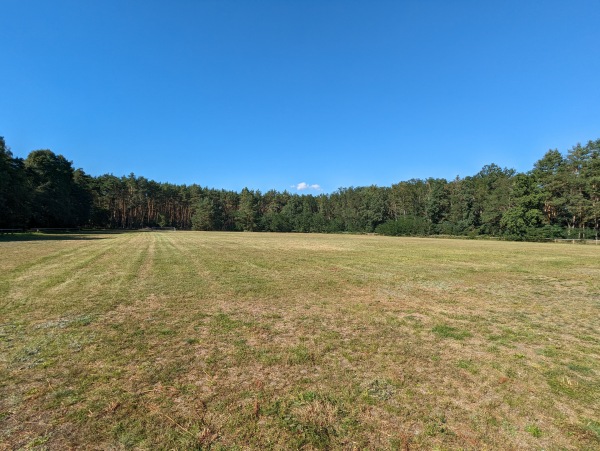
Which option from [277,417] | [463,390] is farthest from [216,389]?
[463,390]

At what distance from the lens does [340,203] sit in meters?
119

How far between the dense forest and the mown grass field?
45.2 metres

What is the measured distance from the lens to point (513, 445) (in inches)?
111

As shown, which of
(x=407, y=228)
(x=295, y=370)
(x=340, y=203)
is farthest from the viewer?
(x=340, y=203)

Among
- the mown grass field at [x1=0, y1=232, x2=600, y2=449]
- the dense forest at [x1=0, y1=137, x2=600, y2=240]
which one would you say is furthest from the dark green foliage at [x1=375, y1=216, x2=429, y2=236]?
the mown grass field at [x1=0, y1=232, x2=600, y2=449]

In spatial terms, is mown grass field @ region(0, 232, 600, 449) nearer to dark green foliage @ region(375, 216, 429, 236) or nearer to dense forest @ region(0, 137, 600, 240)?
dense forest @ region(0, 137, 600, 240)

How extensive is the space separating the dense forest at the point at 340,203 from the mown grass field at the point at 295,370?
45.2 m

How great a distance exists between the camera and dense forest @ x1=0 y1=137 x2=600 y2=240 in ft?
176

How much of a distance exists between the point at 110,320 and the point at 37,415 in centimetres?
335

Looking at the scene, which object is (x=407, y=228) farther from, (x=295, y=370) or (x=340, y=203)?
(x=295, y=370)

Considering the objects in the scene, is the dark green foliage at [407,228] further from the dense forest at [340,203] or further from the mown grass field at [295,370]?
the mown grass field at [295,370]

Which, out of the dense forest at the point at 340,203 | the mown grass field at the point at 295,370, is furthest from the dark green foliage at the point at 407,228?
the mown grass field at the point at 295,370

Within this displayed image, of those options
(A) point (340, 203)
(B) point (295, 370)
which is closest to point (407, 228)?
(A) point (340, 203)

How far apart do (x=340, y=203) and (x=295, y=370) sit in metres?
116
